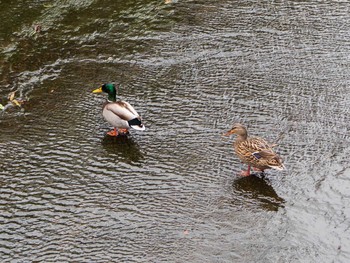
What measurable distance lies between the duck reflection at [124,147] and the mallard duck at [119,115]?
0.35ft

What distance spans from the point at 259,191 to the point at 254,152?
0.45 m

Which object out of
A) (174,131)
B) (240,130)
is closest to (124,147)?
(174,131)

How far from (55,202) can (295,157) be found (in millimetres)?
2884

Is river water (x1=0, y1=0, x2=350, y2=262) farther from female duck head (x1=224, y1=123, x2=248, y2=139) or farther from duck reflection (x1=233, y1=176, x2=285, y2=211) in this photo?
female duck head (x1=224, y1=123, x2=248, y2=139)

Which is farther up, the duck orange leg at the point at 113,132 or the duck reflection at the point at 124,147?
the duck orange leg at the point at 113,132

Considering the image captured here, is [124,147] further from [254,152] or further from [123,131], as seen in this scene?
[254,152]

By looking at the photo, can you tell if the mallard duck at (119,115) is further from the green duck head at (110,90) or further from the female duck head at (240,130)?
the female duck head at (240,130)

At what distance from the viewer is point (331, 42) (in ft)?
35.2

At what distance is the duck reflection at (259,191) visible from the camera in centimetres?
732

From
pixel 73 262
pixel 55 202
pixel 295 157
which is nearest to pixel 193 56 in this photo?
pixel 295 157

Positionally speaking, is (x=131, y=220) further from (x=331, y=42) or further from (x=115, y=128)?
(x=331, y=42)

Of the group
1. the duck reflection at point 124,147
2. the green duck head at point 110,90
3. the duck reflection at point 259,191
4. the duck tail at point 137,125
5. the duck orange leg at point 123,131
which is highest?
the green duck head at point 110,90

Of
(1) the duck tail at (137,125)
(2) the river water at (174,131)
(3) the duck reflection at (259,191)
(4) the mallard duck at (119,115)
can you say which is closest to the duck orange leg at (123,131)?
(4) the mallard duck at (119,115)

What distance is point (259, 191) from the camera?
25.0 ft
